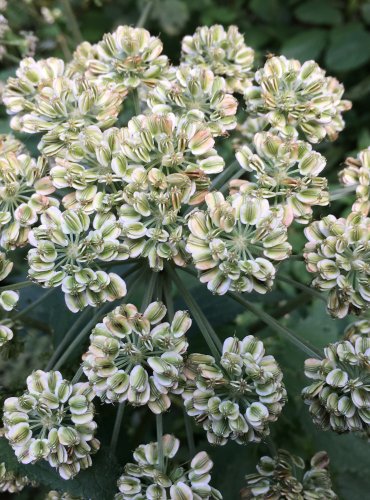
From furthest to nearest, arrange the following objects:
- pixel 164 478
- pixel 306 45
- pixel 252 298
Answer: pixel 306 45 < pixel 252 298 < pixel 164 478

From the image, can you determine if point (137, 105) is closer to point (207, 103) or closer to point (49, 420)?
point (207, 103)

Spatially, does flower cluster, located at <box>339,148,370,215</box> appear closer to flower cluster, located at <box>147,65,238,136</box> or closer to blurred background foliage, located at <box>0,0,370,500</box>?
flower cluster, located at <box>147,65,238,136</box>

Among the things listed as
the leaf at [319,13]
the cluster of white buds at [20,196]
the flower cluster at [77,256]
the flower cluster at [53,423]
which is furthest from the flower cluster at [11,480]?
the leaf at [319,13]

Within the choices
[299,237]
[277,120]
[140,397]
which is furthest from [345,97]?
[140,397]

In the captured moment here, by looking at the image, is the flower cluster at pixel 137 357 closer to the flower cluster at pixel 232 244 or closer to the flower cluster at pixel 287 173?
the flower cluster at pixel 232 244

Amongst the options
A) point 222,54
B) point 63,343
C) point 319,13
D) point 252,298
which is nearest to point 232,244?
point 63,343

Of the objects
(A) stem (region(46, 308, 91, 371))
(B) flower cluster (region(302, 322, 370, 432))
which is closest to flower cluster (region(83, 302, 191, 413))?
(A) stem (region(46, 308, 91, 371))

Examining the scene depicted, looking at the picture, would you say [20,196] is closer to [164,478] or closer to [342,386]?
[164,478]
